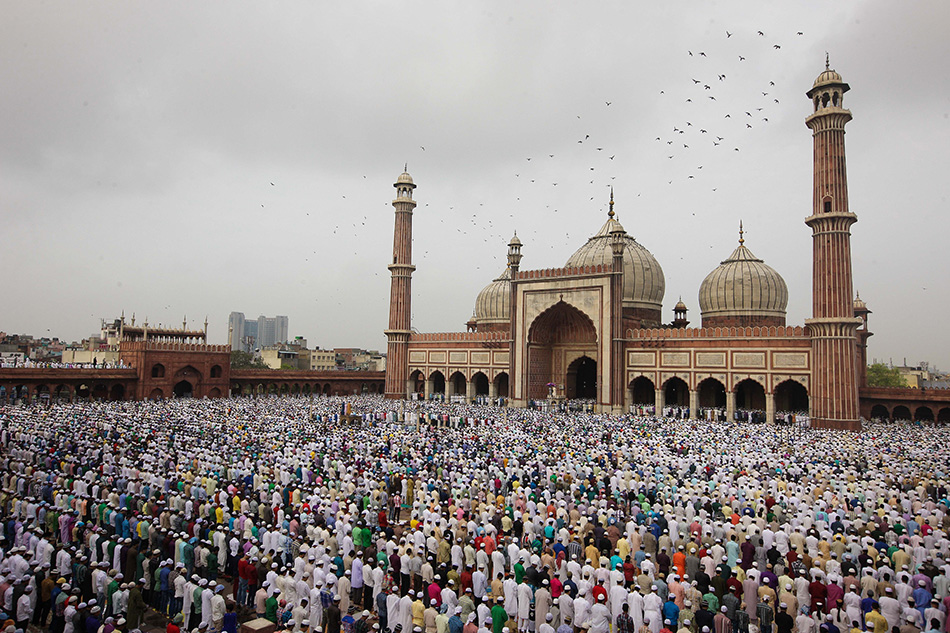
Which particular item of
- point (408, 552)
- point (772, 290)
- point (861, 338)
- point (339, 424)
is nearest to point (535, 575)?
point (408, 552)

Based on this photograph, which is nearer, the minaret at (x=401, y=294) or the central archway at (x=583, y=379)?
the central archway at (x=583, y=379)

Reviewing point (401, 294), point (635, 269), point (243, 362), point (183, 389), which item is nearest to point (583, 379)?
point (635, 269)

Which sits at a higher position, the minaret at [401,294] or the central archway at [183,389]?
the minaret at [401,294]

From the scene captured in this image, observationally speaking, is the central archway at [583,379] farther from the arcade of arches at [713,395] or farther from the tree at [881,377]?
the tree at [881,377]

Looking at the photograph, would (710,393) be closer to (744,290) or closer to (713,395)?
(713,395)

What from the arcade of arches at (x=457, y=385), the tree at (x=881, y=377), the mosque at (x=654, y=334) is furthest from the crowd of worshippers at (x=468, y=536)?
the tree at (x=881, y=377)

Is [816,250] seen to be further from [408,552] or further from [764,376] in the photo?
[408,552]

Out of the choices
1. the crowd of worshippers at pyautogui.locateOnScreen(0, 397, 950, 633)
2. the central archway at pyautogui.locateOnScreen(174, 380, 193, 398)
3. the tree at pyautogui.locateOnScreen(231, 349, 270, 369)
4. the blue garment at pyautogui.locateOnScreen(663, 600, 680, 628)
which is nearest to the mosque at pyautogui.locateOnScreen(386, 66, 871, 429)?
the crowd of worshippers at pyautogui.locateOnScreen(0, 397, 950, 633)
